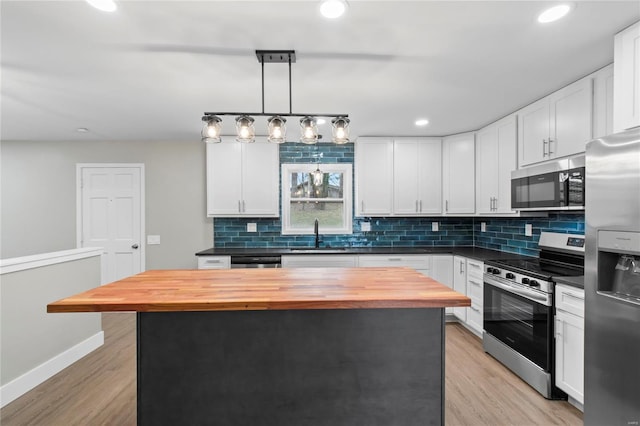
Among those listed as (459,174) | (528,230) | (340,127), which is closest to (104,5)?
(340,127)

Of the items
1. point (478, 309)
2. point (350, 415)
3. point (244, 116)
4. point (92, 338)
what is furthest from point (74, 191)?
point (478, 309)

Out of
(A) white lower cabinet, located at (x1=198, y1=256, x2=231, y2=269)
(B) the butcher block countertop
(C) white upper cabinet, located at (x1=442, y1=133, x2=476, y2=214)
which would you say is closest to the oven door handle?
(B) the butcher block countertop

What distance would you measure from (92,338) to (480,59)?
4282mm

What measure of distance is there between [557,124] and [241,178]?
3.41 meters

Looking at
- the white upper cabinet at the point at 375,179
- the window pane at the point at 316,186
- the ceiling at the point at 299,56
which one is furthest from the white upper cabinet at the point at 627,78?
the window pane at the point at 316,186

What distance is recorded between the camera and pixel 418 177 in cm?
419

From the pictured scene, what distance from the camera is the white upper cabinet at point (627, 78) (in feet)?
5.70

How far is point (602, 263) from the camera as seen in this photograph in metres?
1.80

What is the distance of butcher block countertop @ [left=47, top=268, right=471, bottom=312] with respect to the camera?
1.41 m

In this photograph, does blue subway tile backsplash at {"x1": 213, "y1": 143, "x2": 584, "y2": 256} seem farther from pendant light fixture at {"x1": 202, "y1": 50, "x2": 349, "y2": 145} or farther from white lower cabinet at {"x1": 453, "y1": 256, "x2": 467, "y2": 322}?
pendant light fixture at {"x1": 202, "y1": 50, "x2": 349, "y2": 145}

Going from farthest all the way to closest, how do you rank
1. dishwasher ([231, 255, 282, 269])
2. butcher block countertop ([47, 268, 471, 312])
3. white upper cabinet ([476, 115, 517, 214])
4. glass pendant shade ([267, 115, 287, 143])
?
dishwasher ([231, 255, 282, 269]), white upper cabinet ([476, 115, 517, 214]), glass pendant shade ([267, 115, 287, 143]), butcher block countertop ([47, 268, 471, 312])

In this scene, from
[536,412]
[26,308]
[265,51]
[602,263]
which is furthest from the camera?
[26,308]

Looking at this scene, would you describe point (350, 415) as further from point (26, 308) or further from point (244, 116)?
point (26, 308)

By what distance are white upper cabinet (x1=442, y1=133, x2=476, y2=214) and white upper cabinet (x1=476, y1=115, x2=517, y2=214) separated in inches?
3.2
